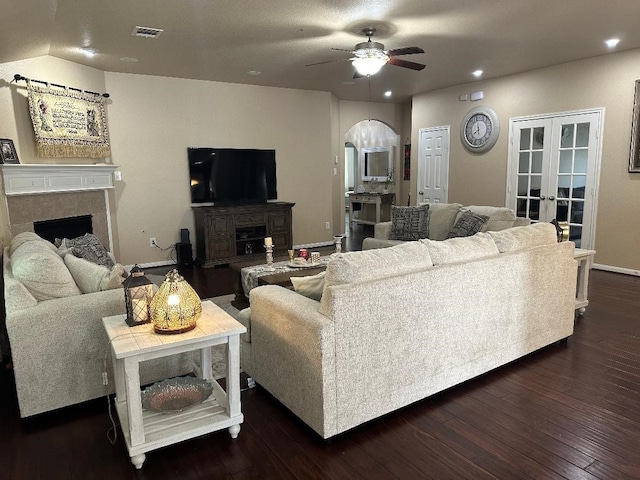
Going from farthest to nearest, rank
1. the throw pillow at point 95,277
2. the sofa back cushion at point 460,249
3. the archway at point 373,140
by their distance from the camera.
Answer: the archway at point 373,140 → the throw pillow at point 95,277 → the sofa back cushion at point 460,249

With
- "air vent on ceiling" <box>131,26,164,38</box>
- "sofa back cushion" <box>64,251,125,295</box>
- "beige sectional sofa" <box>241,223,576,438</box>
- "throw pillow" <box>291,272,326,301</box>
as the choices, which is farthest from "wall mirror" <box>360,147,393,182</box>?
"sofa back cushion" <box>64,251,125,295</box>

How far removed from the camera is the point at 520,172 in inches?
255

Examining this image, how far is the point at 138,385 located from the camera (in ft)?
6.46

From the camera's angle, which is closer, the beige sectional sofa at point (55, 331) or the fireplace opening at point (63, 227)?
the beige sectional sofa at point (55, 331)

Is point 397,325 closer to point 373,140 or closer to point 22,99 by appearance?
point 22,99

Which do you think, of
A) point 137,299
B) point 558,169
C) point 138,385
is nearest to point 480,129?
point 558,169

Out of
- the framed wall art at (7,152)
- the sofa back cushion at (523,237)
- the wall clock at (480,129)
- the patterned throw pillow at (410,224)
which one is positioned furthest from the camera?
the wall clock at (480,129)

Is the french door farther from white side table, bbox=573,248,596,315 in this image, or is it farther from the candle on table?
the candle on table

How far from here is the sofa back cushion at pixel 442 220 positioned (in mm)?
5309

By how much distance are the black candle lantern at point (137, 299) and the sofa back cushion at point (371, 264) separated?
0.88m

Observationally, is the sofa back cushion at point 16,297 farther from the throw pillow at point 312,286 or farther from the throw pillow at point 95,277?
the throw pillow at point 312,286

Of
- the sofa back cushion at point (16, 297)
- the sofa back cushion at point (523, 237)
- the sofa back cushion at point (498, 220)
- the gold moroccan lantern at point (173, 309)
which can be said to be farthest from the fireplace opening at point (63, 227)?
the sofa back cushion at point (498, 220)

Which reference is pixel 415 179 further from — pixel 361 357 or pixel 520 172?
pixel 361 357

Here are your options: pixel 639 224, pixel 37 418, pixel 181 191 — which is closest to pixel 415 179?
pixel 639 224
